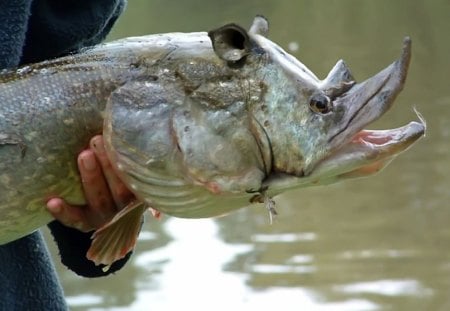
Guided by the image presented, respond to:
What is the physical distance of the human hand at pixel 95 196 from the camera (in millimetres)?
2115

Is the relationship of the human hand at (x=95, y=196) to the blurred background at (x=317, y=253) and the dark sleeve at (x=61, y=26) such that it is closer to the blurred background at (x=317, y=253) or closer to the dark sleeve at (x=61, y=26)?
the dark sleeve at (x=61, y=26)

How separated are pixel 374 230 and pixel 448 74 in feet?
15.6

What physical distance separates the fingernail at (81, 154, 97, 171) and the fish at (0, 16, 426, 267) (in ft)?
0.12

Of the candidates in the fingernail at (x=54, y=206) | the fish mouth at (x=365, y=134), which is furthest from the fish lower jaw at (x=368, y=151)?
the fingernail at (x=54, y=206)

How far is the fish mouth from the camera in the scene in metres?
1.91

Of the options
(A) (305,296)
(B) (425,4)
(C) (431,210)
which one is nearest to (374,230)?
(C) (431,210)

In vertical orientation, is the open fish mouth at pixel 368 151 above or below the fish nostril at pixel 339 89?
below

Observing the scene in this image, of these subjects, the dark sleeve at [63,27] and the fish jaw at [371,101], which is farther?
the dark sleeve at [63,27]

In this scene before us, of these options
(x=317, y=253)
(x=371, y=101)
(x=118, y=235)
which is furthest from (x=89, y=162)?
(x=317, y=253)

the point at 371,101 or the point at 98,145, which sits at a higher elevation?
the point at 371,101

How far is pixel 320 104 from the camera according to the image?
198cm

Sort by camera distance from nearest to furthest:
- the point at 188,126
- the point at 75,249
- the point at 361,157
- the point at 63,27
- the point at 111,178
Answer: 1. the point at 361,157
2. the point at 188,126
3. the point at 111,178
4. the point at 63,27
5. the point at 75,249

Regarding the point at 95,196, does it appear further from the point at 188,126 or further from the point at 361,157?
the point at 361,157

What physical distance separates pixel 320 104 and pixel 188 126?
265mm
